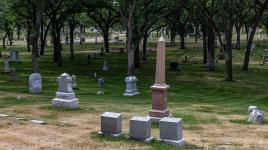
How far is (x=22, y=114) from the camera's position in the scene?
1741 cm

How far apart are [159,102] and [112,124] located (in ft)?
11.2

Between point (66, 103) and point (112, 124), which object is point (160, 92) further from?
point (66, 103)

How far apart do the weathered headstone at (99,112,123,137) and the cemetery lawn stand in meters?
0.28

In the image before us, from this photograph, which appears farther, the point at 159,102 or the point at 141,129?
the point at 159,102

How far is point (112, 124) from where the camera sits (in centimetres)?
1345

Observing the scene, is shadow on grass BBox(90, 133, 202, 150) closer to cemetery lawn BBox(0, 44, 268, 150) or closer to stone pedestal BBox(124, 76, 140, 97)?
cemetery lawn BBox(0, 44, 268, 150)

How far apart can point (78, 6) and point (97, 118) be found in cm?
2382

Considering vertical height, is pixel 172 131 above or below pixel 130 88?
above

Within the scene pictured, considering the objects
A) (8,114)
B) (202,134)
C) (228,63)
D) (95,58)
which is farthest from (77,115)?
(95,58)

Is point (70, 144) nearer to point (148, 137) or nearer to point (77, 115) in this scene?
point (148, 137)

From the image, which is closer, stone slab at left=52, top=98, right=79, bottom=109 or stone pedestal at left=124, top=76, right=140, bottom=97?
stone slab at left=52, top=98, right=79, bottom=109

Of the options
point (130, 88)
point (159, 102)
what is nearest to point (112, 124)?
point (159, 102)

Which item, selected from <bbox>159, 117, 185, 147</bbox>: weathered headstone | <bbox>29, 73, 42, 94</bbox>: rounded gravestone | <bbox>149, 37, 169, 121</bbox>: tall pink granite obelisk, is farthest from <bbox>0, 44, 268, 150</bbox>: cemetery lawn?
<bbox>149, 37, 169, 121</bbox>: tall pink granite obelisk

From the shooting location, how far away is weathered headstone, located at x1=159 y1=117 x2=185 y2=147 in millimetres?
12711
